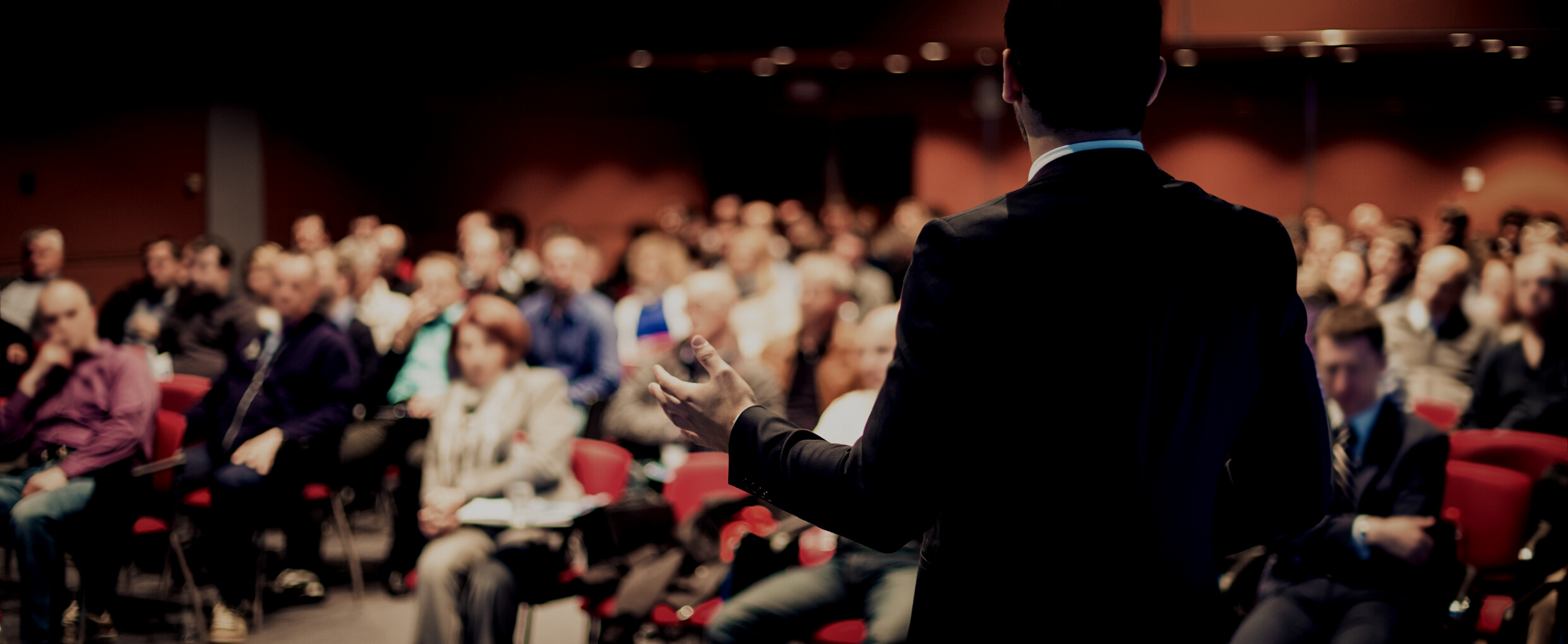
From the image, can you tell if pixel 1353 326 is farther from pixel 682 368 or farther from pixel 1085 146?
pixel 682 368

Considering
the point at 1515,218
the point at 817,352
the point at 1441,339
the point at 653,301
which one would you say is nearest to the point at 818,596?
the point at 817,352

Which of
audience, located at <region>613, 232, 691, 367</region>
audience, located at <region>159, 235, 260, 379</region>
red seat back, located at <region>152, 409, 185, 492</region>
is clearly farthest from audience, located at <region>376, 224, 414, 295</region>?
red seat back, located at <region>152, 409, 185, 492</region>

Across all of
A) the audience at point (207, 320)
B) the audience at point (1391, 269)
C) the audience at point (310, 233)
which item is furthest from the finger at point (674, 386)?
the audience at point (310, 233)

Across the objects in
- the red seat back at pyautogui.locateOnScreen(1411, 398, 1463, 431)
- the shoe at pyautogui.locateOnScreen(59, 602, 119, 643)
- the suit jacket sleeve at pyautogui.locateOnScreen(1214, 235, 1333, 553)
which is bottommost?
the shoe at pyautogui.locateOnScreen(59, 602, 119, 643)

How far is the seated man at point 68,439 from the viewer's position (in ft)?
12.4

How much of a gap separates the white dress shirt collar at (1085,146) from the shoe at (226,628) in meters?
4.19

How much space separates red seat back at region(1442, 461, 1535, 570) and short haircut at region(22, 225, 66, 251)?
206 inches

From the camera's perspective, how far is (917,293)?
1.03 m

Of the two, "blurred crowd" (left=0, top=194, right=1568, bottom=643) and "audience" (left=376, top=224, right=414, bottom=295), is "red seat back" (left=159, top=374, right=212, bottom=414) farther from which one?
"audience" (left=376, top=224, right=414, bottom=295)

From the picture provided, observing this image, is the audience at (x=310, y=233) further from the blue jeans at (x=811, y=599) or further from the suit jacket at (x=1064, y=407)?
the suit jacket at (x=1064, y=407)

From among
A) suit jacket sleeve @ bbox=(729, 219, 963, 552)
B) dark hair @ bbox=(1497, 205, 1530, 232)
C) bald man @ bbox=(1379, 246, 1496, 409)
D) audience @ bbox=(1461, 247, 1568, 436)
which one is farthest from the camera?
dark hair @ bbox=(1497, 205, 1530, 232)

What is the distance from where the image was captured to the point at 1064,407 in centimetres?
100

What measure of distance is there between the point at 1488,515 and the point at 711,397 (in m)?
3.09

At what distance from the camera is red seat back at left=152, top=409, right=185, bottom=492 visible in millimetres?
4250
